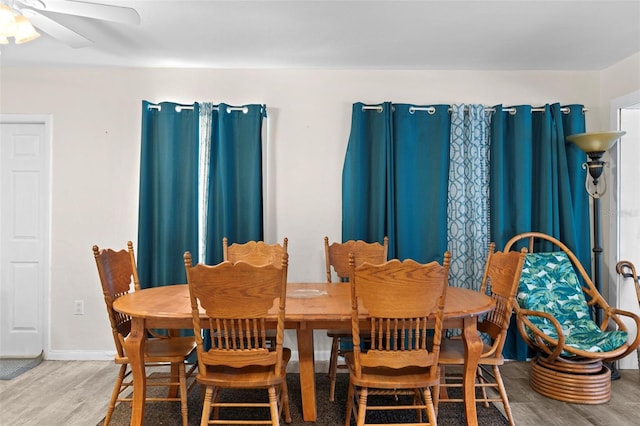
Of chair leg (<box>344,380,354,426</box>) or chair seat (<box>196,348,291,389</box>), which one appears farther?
chair leg (<box>344,380,354,426</box>)

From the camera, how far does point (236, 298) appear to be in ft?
6.44

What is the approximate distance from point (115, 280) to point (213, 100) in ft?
5.99

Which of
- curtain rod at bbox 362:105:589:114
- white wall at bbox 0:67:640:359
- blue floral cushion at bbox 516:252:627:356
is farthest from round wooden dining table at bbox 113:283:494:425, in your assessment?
curtain rod at bbox 362:105:589:114

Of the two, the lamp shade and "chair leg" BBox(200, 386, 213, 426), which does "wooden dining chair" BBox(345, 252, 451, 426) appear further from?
the lamp shade

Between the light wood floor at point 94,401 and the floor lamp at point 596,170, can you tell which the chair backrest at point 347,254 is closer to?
the light wood floor at point 94,401

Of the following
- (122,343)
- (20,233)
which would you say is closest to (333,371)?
(122,343)

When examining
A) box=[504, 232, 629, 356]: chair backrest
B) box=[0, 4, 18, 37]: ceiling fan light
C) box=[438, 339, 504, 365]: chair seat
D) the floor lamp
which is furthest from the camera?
the floor lamp

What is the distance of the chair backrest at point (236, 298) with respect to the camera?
194 centimetres

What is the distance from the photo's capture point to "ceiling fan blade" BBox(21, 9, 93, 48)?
2111 millimetres

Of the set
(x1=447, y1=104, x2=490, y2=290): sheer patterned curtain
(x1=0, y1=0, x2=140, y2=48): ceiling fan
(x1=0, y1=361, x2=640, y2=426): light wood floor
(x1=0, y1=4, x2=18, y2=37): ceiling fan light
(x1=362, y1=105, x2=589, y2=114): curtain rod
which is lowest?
(x1=0, y1=361, x2=640, y2=426): light wood floor

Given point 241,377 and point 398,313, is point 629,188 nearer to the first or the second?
point 398,313

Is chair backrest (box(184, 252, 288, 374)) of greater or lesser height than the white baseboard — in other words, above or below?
above

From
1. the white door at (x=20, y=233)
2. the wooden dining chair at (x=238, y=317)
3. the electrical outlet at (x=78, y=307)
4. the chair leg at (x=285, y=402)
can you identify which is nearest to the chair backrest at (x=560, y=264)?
the chair leg at (x=285, y=402)

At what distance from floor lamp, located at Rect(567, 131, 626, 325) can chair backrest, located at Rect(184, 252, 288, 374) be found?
266 cm
